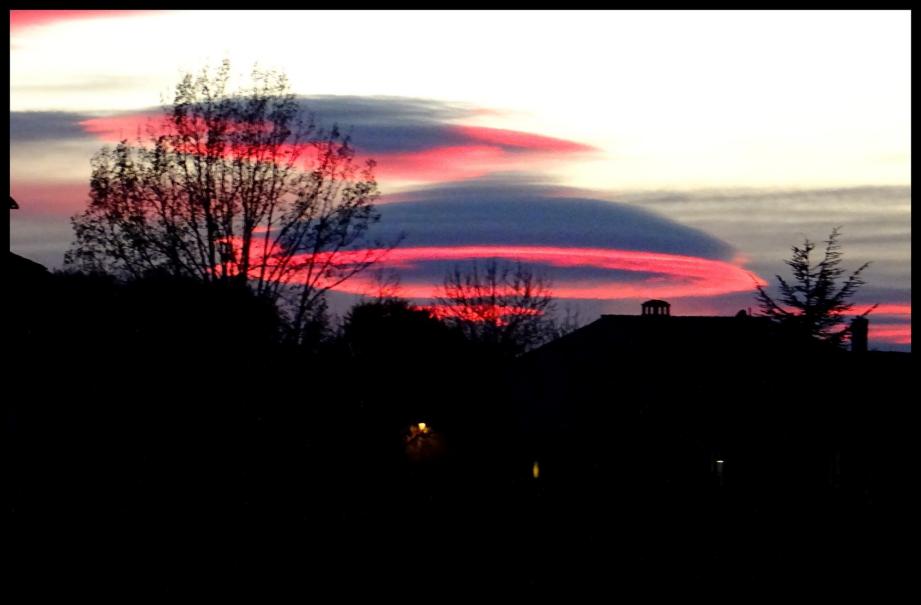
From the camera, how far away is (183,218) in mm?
42625

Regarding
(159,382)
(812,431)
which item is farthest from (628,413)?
(159,382)

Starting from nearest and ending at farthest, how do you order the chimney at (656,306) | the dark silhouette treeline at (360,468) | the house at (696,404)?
the dark silhouette treeline at (360,468)
the house at (696,404)
the chimney at (656,306)

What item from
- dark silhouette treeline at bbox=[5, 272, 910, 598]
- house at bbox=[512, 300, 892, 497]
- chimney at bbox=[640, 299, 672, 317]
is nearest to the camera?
dark silhouette treeline at bbox=[5, 272, 910, 598]

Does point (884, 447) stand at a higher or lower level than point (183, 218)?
lower

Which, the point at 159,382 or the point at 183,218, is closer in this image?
the point at 159,382

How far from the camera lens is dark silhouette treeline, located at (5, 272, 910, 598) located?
2048 cm

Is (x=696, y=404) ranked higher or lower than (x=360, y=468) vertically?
higher

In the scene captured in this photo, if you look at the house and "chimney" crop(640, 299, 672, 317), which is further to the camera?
"chimney" crop(640, 299, 672, 317)

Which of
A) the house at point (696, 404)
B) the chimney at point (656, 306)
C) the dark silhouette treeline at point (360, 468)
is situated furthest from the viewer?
the chimney at point (656, 306)

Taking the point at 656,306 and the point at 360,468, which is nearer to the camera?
the point at 360,468

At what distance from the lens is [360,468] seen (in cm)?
3931

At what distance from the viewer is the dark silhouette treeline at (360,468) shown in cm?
2048

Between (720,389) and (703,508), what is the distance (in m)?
15.0
